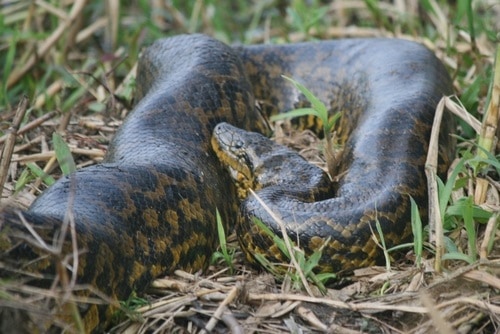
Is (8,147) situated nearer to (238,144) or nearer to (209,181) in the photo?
(209,181)

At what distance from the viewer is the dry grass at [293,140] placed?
4574mm

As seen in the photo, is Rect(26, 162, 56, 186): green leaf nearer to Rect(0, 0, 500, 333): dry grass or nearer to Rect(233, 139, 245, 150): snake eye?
Rect(0, 0, 500, 333): dry grass

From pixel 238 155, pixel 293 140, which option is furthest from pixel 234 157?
pixel 293 140

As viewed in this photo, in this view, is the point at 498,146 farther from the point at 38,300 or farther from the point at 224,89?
the point at 38,300

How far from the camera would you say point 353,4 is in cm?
1021

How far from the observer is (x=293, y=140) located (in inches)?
284

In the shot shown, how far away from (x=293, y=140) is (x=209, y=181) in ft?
4.57

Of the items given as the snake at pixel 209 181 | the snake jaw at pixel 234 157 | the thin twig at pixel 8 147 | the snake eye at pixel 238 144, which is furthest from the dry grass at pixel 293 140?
the snake eye at pixel 238 144

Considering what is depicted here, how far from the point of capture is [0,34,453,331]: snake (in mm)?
4691

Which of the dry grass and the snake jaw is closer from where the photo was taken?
the dry grass

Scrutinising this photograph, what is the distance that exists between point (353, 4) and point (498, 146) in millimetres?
4430

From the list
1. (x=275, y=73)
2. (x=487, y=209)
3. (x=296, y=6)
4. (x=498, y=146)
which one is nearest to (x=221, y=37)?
(x=296, y=6)

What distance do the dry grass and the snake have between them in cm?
18

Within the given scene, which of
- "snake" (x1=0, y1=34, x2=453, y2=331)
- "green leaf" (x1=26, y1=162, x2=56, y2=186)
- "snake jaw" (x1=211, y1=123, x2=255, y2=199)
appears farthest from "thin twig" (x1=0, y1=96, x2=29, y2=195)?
"snake jaw" (x1=211, y1=123, x2=255, y2=199)
